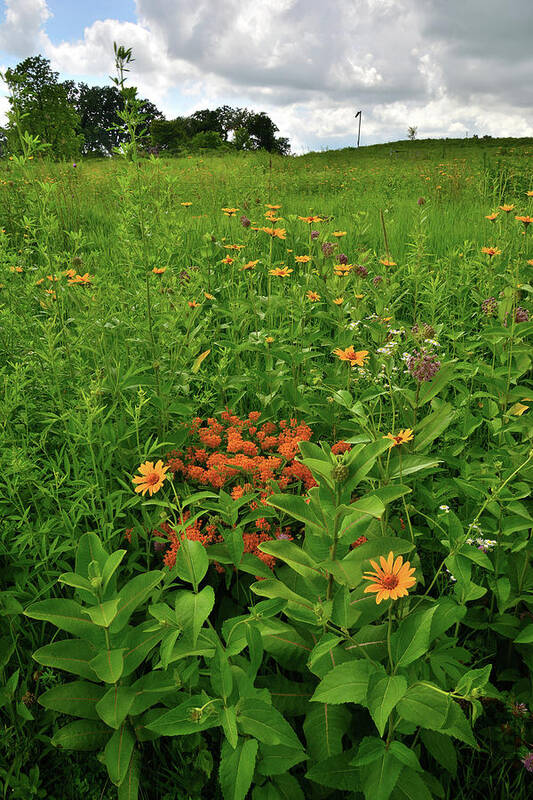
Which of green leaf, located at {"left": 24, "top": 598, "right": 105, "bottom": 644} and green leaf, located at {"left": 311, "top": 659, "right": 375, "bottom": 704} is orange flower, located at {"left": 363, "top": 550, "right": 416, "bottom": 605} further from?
green leaf, located at {"left": 24, "top": 598, "right": 105, "bottom": 644}

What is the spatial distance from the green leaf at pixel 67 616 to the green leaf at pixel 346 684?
549 mm

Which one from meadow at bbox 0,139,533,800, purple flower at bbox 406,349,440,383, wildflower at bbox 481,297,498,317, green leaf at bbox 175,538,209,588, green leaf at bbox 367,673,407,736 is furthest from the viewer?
wildflower at bbox 481,297,498,317

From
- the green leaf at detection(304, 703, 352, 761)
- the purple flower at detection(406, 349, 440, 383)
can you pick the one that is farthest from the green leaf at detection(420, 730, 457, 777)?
the purple flower at detection(406, 349, 440, 383)

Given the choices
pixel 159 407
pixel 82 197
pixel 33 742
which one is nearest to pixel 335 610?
pixel 33 742

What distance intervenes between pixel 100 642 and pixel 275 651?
420 mm

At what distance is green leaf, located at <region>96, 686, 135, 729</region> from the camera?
41.4 inches

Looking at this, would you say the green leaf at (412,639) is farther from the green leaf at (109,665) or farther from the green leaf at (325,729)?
the green leaf at (109,665)

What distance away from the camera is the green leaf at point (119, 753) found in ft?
3.47

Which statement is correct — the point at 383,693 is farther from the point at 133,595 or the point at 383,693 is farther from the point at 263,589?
the point at 133,595

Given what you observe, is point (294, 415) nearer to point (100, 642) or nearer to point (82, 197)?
point (100, 642)

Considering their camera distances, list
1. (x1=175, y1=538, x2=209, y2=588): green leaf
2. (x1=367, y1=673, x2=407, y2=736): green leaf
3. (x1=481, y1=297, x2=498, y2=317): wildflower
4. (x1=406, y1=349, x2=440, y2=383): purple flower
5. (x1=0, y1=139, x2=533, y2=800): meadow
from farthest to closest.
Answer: (x1=481, y1=297, x2=498, y2=317): wildflower, (x1=406, y1=349, x2=440, y2=383): purple flower, (x1=175, y1=538, x2=209, y2=588): green leaf, (x1=0, y1=139, x2=533, y2=800): meadow, (x1=367, y1=673, x2=407, y2=736): green leaf

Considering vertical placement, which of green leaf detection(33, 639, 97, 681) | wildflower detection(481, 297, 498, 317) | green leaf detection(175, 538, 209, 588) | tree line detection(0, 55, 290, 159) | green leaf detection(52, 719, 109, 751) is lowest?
green leaf detection(52, 719, 109, 751)

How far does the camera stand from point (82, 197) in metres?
Answer: 6.41

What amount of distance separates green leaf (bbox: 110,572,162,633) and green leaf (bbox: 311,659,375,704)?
0.43m
